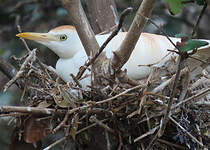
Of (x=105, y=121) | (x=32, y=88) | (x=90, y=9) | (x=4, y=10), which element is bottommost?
(x=105, y=121)

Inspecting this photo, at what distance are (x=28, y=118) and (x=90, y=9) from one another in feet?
2.98

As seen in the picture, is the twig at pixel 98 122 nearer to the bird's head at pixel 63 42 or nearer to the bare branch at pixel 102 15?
the bird's head at pixel 63 42

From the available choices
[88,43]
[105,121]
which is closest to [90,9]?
[88,43]

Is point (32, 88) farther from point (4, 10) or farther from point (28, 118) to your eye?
point (4, 10)

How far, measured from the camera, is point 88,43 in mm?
1499

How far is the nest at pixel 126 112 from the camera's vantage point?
1.41 m

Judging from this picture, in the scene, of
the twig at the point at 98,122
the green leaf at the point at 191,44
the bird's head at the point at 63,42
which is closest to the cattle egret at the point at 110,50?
the bird's head at the point at 63,42

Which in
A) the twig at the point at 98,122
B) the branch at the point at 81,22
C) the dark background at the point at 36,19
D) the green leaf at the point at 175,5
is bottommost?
the twig at the point at 98,122

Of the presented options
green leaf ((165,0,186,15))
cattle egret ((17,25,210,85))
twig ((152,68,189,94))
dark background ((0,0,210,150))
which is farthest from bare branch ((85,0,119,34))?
green leaf ((165,0,186,15))

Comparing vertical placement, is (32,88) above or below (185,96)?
above

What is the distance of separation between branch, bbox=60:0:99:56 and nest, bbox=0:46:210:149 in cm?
16

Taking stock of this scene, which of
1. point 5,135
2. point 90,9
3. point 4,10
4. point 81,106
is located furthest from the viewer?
point 4,10

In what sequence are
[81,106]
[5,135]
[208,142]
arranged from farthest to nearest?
[5,135], [208,142], [81,106]

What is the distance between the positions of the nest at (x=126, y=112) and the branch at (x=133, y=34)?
0.29ft
